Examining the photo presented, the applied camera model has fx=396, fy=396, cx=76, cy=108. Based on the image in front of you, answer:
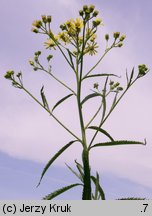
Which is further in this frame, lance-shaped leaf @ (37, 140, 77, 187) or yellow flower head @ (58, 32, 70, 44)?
yellow flower head @ (58, 32, 70, 44)

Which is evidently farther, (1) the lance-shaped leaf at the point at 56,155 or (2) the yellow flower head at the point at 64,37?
(2) the yellow flower head at the point at 64,37

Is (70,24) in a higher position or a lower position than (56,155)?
higher

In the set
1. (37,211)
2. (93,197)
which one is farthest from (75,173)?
(37,211)

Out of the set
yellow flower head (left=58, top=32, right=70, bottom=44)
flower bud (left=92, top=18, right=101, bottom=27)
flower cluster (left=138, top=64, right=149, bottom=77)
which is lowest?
flower cluster (left=138, top=64, right=149, bottom=77)

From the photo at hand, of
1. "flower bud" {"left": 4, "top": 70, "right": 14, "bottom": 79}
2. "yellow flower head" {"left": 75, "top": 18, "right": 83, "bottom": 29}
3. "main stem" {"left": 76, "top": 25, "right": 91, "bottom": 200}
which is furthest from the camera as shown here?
"flower bud" {"left": 4, "top": 70, "right": 14, "bottom": 79}

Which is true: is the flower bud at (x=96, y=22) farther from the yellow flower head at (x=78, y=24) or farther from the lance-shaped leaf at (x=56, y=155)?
the lance-shaped leaf at (x=56, y=155)

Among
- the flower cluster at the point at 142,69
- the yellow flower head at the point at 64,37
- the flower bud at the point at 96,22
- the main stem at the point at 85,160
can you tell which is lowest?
the main stem at the point at 85,160

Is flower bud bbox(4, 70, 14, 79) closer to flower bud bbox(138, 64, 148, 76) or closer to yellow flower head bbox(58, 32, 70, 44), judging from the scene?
yellow flower head bbox(58, 32, 70, 44)

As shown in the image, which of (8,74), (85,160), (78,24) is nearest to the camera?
(85,160)

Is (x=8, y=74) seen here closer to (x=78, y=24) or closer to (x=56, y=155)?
(x=78, y=24)

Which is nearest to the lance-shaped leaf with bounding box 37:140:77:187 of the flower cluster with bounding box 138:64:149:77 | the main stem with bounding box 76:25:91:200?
the main stem with bounding box 76:25:91:200

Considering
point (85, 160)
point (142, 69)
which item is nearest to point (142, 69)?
point (142, 69)

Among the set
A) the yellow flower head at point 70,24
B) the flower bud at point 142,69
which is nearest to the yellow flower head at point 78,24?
the yellow flower head at point 70,24

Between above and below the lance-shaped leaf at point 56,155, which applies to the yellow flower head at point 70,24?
above
